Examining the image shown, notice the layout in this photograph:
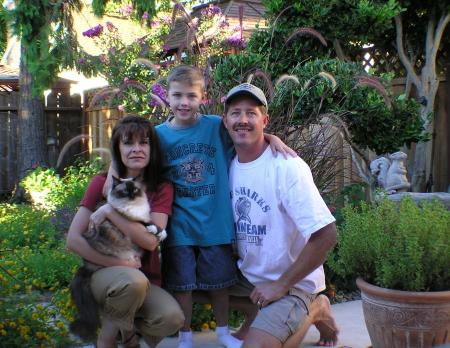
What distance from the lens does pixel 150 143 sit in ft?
9.30

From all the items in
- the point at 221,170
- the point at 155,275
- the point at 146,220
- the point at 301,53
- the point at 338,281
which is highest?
the point at 301,53

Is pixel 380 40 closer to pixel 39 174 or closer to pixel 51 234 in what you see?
pixel 51 234

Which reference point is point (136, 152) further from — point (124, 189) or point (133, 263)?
point (133, 263)

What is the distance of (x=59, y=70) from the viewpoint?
9.50 metres

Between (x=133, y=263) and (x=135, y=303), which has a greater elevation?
(x=133, y=263)

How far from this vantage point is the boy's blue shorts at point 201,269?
283 centimetres

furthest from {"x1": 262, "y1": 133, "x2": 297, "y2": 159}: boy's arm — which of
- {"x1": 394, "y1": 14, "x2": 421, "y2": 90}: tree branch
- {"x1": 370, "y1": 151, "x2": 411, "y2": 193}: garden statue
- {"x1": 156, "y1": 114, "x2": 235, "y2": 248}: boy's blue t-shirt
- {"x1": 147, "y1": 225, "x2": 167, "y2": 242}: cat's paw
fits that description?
{"x1": 394, "y1": 14, "x2": 421, "y2": 90}: tree branch

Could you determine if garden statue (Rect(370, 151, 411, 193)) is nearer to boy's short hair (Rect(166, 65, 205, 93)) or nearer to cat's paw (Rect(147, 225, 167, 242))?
boy's short hair (Rect(166, 65, 205, 93))

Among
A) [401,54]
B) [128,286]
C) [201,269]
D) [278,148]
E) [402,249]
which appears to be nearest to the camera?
[402,249]

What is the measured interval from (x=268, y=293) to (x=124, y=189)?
0.99 m

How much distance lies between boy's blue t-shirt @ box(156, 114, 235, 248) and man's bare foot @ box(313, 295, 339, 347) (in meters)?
0.67

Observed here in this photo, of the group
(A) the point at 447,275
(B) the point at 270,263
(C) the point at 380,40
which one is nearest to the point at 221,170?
(B) the point at 270,263

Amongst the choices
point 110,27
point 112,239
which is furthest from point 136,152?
point 110,27

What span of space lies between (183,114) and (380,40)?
17.1 feet
